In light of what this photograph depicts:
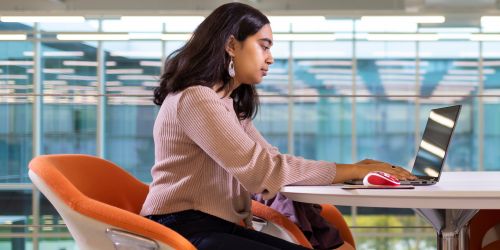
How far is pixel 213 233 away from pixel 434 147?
0.83m

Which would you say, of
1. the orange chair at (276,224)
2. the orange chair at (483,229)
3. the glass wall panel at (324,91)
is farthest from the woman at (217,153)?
the glass wall panel at (324,91)

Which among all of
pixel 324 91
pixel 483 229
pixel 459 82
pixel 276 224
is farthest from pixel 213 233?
pixel 459 82

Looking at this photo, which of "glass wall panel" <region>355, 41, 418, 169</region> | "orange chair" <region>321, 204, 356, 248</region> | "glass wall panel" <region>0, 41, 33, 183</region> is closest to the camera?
"orange chair" <region>321, 204, 356, 248</region>

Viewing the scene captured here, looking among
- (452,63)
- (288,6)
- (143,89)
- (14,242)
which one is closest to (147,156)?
(143,89)

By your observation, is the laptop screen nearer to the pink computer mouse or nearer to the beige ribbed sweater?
the pink computer mouse

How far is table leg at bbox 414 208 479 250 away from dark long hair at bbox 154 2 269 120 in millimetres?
698

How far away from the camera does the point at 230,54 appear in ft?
6.94

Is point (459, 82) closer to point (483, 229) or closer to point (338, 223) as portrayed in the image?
point (483, 229)

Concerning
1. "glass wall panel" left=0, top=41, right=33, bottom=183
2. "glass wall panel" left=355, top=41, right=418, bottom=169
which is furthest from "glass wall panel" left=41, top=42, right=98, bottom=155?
"glass wall panel" left=355, top=41, right=418, bottom=169

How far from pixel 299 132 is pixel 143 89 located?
5.03ft

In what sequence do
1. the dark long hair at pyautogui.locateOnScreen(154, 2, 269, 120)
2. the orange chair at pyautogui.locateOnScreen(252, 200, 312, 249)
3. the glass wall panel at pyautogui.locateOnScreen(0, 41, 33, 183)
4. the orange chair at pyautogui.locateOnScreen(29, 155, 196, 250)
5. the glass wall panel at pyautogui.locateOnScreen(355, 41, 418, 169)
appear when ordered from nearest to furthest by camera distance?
1. the orange chair at pyautogui.locateOnScreen(29, 155, 196, 250)
2. the dark long hair at pyautogui.locateOnScreen(154, 2, 269, 120)
3. the orange chair at pyautogui.locateOnScreen(252, 200, 312, 249)
4. the glass wall panel at pyautogui.locateOnScreen(355, 41, 418, 169)
5. the glass wall panel at pyautogui.locateOnScreen(0, 41, 33, 183)

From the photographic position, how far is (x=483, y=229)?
3025 millimetres

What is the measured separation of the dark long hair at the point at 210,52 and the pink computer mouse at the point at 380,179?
0.48 meters

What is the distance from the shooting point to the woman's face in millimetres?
2129
